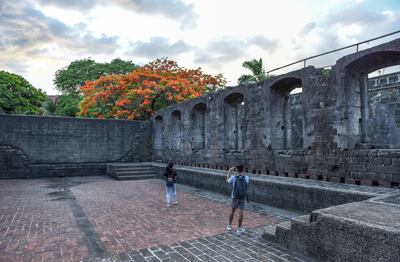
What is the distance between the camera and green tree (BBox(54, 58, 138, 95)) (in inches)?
1190

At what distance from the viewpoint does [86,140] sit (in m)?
17.2

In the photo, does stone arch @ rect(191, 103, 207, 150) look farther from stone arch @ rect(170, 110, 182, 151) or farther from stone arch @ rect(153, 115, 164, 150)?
stone arch @ rect(153, 115, 164, 150)

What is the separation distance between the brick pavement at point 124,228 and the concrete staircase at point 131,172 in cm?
499

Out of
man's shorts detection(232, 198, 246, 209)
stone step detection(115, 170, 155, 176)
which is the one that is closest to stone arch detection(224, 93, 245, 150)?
stone step detection(115, 170, 155, 176)

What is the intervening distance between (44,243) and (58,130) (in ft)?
42.0

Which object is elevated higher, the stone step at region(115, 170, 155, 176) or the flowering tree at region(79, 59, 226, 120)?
the flowering tree at region(79, 59, 226, 120)

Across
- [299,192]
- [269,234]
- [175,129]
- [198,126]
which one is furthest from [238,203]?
[175,129]

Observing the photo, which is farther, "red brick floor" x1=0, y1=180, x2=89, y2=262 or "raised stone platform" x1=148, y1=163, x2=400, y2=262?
"red brick floor" x1=0, y1=180, x2=89, y2=262

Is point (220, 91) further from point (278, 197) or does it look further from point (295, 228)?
point (295, 228)

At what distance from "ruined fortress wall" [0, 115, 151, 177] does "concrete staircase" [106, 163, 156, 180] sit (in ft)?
5.76

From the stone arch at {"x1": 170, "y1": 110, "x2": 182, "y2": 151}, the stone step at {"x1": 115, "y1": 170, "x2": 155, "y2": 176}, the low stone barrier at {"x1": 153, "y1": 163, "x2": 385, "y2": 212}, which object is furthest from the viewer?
the stone arch at {"x1": 170, "y1": 110, "x2": 182, "y2": 151}

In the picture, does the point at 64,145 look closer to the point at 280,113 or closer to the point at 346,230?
the point at 280,113

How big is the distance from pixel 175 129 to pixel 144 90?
443 centimetres

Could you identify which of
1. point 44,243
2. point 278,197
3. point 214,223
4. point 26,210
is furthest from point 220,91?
point 44,243
